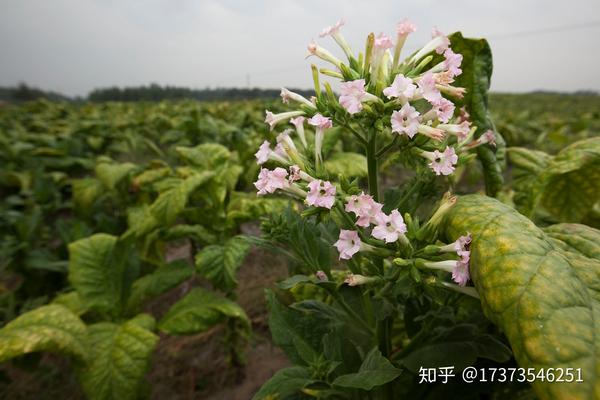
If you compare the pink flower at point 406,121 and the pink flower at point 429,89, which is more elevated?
the pink flower at point 429,89

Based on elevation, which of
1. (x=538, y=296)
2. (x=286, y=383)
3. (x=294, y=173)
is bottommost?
(x=286, y=383)

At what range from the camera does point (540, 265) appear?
1.95 feet

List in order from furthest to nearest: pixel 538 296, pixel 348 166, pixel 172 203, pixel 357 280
→ pixel 348 166 < pixel 172 203 < pixel 357 280 < pixel 538 296

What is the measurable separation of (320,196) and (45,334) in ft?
3.57

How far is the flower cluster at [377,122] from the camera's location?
733mm

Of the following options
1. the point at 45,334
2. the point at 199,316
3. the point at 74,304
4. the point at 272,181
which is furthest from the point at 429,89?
the point at 74,304

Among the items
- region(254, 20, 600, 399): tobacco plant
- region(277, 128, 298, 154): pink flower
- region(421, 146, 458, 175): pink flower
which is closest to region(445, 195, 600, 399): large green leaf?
region(254, 20, 600, 399): tobacco plant

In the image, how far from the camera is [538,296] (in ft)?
1.79

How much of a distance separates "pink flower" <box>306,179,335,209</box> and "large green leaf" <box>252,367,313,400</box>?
0.41 meters

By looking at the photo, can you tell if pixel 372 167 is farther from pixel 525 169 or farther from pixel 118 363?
pixel 118 363

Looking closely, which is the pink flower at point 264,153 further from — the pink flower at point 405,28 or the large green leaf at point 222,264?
the large green leaf at point 222,264

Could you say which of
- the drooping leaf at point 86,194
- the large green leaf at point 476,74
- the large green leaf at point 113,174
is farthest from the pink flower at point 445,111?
the drooping leaf at point 86,194

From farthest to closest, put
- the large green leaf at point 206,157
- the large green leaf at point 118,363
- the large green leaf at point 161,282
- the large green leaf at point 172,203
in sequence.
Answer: the large green leaf at point 206,157
the large green leaf at point 161,282
the large green leaf at point 172,203
the large green leaf at point 118,363

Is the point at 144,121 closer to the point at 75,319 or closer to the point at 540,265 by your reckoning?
the point at 75,319
